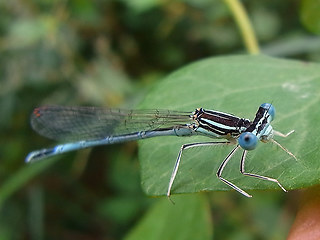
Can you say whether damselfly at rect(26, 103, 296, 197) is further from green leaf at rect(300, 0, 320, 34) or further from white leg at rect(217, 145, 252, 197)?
green leaf at rect(300, 0, 320, 34)

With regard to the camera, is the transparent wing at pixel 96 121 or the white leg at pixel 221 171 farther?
the transparent wing at pixel 96 121

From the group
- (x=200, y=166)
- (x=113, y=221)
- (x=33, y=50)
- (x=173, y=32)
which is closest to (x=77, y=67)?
(x=33, y=50)

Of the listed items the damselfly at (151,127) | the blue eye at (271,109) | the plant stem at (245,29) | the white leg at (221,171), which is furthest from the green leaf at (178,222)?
the plant stem at (245,29)

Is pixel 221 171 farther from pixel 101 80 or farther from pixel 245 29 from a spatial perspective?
pixel 101 80

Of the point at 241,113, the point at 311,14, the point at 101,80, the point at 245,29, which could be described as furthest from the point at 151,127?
the point at 101,80

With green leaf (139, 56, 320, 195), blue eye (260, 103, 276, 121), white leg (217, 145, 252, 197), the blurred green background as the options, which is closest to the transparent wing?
green leaf (139, 56, 320, 195)

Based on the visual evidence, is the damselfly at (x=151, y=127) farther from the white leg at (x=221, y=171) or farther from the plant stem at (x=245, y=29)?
the plant stem at (x=245, y=29)

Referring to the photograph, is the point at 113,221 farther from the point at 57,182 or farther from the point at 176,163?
the point at 176,163
